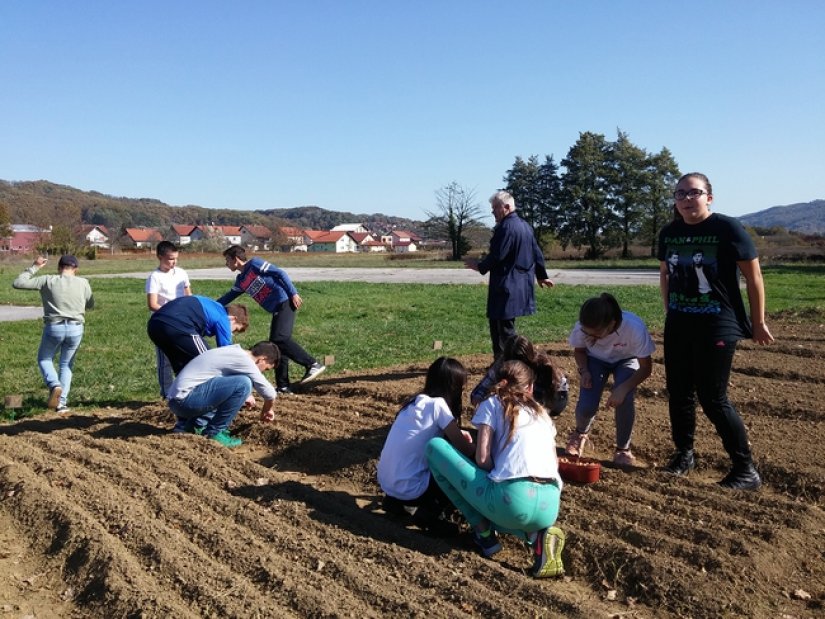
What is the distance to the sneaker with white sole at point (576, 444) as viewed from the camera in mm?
5305

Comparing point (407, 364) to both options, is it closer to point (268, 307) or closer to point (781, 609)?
point (268, 307)

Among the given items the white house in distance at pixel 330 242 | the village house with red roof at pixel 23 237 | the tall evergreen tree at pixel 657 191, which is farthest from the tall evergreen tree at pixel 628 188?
the white house in distance at pixel 330 242

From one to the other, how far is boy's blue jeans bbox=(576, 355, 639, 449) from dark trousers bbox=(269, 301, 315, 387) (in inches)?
139

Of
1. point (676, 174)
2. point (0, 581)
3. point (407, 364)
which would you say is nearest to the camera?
point (0, 581)

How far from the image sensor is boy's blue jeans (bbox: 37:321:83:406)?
7449 millimetres

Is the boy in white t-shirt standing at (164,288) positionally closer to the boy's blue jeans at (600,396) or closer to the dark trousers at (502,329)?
the dark trousers at (502,329)

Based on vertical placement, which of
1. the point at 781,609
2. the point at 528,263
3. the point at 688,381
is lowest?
the point at 781,609

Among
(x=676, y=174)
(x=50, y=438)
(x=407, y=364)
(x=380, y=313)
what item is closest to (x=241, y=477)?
(x=50, y=438)

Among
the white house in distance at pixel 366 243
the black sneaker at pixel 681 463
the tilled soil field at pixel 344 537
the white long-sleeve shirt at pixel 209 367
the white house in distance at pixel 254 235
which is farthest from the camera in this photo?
the white house in distance at pixel 366 243

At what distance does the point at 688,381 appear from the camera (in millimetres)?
4727

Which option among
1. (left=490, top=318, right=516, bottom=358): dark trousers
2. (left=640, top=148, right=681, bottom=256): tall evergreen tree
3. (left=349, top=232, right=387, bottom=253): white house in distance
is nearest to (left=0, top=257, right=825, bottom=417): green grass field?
(left=490, top=318, right=516, bottom=358): dark trousers

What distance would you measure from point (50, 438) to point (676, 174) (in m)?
55.1

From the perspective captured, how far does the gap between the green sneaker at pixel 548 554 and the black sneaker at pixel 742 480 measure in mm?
1508

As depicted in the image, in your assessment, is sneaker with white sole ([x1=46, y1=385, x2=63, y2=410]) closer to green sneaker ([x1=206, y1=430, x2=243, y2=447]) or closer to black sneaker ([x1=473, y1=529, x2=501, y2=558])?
green sneaker ([x1=206, y1=430, x2=243, y2=447])
